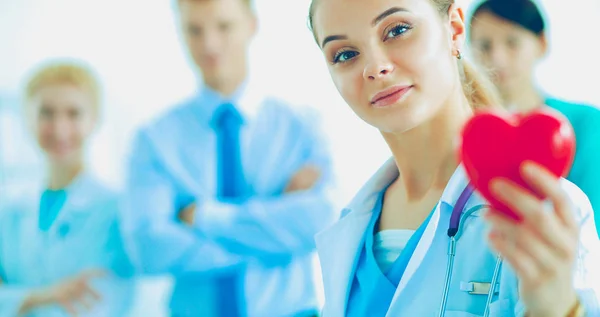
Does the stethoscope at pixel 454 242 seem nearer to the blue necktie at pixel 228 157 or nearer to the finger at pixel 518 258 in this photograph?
the finger at pixel 518 258

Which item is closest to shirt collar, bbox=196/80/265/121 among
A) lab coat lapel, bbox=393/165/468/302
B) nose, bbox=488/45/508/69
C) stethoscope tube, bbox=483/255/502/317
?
nose, bbox=488/45/508/69

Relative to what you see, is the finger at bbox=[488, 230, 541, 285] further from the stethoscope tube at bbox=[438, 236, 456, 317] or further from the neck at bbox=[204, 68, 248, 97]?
the neck at bbox=[204, 68, 248, 97]

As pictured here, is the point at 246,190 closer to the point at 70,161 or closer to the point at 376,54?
the point at 70,161

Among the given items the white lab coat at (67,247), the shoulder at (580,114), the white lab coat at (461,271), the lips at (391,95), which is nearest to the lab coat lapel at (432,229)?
the white lab coat at (461,271)

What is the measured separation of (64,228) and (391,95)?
1.53 meters

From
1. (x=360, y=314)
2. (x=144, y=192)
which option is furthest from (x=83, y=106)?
(x=360, y=314)

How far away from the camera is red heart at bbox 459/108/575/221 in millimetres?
541

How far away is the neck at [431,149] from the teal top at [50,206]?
57.1 inches

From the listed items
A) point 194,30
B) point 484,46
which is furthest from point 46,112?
point 484,46

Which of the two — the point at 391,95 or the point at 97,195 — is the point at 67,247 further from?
the point at 391,95

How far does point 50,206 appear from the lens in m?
2.05

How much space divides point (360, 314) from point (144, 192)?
1255 mm

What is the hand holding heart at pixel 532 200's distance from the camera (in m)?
0.52

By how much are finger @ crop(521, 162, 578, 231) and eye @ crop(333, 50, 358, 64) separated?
12.7 inches
